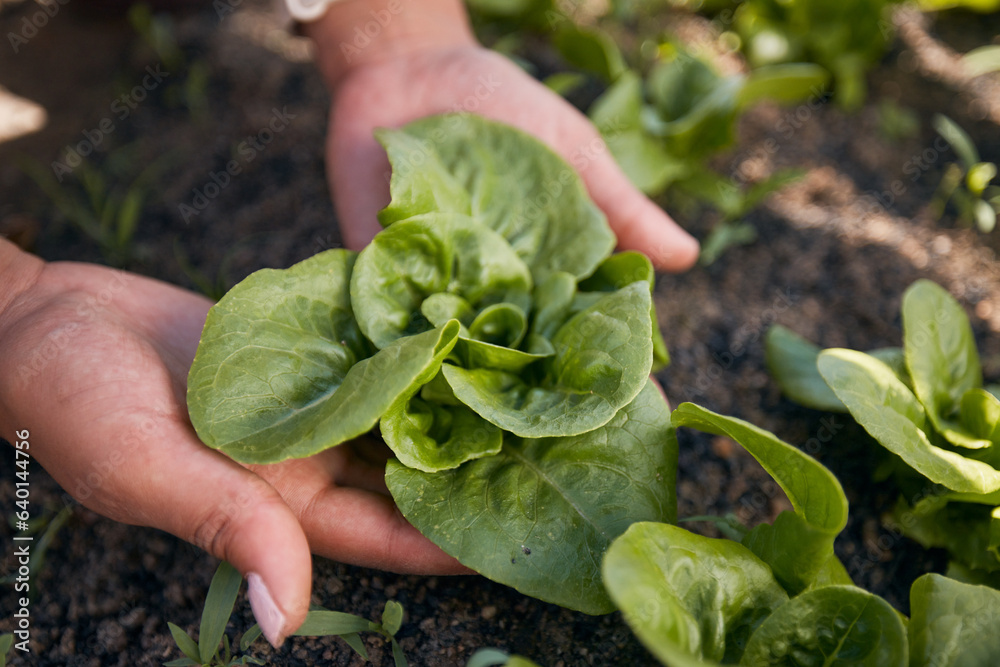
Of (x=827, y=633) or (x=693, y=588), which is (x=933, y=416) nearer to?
(x=827, y=633)

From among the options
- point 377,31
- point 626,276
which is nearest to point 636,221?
point 626,276

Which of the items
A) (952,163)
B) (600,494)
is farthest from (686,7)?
(600,494)

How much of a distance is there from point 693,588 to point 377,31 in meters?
2.17

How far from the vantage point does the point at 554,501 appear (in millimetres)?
1521

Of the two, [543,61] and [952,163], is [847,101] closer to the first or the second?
[952,163]

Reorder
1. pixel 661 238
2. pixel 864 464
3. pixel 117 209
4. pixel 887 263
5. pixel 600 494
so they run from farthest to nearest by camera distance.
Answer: pixel 117 209
pixel 887 263
pixel 661 238
pixel 864 464
pixel 600 494

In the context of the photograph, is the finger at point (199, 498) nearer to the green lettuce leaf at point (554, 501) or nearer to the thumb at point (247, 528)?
the thumb at point (247, 528)

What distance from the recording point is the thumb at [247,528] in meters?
1.28

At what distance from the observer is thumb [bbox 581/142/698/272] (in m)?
2.15

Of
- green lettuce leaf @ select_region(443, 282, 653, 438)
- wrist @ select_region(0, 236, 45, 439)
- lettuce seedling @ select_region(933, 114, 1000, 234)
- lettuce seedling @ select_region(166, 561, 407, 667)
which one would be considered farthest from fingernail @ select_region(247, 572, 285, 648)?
lettuce seedling @ select_region(933, 114, 1000, 234)

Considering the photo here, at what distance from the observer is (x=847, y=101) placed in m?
3.06

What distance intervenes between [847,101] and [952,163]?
490 millimetres

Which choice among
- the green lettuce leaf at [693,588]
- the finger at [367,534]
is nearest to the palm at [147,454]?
the finger at [367,534]

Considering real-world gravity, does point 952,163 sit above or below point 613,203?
below
